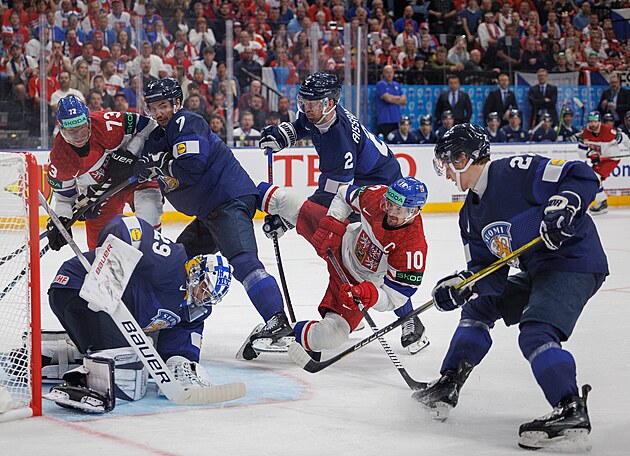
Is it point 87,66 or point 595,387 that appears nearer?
point 595,387

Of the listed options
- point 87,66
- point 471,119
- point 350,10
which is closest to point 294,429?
point 87,66

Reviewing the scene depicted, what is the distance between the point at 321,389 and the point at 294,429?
1.88 ft

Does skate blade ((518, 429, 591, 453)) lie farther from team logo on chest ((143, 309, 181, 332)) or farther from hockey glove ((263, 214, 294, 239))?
hockey glove ((263, 214, 294, 239))

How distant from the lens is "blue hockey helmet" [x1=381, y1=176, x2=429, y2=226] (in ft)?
12.1

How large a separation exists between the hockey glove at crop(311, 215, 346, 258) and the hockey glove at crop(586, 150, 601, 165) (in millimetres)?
6929

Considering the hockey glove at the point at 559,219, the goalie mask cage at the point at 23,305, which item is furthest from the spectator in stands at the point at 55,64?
the hockey glove at the point at 559,219

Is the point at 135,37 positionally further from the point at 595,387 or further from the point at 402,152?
the point at 595,387

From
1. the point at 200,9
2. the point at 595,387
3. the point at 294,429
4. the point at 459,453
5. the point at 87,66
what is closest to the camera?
the point at 459,453

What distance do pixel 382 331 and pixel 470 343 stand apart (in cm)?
40

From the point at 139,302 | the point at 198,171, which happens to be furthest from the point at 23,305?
the point at 198,171

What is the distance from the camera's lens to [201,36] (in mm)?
9094

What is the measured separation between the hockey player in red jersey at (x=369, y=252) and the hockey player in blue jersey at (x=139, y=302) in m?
0.59

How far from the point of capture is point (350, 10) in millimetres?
11781

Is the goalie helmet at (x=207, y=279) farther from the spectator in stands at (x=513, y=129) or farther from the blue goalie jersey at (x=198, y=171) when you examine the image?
the spectator in stands at (x=513, y=129)
